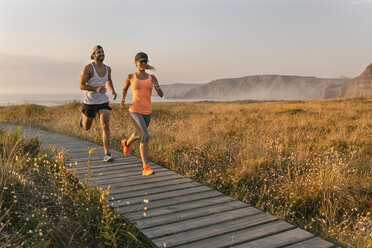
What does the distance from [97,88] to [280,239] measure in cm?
426

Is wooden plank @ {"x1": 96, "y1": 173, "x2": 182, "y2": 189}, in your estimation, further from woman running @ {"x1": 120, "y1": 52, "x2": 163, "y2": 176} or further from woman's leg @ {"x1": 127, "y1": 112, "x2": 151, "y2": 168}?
woman's leg @ {"x1": 127, "y1": 112, "x2": 151, "y2": 168}

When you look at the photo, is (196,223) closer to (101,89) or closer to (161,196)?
(161,196)

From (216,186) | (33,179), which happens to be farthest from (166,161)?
(33,179)

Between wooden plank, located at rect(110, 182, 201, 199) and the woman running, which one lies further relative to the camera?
the woman running

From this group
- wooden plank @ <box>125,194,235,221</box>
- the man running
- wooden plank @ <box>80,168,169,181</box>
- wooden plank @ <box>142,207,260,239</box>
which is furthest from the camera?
the man running

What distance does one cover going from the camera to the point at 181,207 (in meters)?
3.89

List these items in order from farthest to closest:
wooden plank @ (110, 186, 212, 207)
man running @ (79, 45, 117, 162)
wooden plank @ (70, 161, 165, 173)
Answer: man running @ (79, 45, 117, 162), wooden plank @ (70, 161, 165, 173), wooden plank @ (110, 186, 212, 207)

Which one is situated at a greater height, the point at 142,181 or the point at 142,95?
the point at 142,95

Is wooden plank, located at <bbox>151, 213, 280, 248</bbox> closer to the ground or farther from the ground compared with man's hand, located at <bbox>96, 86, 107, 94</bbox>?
closer to the ground

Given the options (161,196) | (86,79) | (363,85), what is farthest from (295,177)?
(363,85)

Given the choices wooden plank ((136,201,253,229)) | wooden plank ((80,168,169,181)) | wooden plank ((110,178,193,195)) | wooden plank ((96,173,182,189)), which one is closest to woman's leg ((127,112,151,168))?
wooden plank ((80,168,169,181))

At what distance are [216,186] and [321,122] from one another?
28.5 ft

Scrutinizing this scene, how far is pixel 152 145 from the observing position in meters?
8.00

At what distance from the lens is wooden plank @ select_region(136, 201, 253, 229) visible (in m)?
3.39
